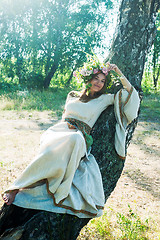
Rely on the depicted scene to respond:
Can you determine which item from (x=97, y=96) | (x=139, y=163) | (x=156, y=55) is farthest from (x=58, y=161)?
(x=156, y=55)

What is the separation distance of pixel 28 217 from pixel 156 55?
19003 mm

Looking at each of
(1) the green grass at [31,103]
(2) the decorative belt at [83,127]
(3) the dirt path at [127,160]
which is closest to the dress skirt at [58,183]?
(2) the decorative belt at [83,127]

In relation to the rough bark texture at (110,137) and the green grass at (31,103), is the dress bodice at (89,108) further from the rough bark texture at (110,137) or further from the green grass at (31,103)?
the green grass at (31,103)

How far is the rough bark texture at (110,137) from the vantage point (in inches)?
90.0

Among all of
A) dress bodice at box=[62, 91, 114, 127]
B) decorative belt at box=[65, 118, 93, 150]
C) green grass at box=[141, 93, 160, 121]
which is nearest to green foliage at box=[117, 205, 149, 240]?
decorative belt at box=[65, 118, 93, 150]

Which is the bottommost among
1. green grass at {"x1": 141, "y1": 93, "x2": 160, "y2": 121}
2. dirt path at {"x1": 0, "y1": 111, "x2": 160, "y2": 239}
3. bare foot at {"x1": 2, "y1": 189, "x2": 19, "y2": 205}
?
green grass at {"x1": 141, "y1": 93, "x2": 160, "y2": 121}

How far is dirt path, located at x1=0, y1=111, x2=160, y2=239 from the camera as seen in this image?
3.81m

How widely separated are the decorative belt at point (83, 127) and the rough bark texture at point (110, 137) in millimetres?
99

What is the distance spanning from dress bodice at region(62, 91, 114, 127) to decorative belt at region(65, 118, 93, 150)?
0.05 metres

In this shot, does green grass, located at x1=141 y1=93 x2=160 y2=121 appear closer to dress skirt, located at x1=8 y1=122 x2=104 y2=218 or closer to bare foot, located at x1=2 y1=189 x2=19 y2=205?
dress skirt, located at x1=8 y1=122 x2=104 y2=218

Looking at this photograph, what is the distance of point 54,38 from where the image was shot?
53.2 ft

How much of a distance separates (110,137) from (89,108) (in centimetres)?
49

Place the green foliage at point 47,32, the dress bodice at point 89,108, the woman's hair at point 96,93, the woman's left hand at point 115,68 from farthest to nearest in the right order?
the green foliage at point 47,32
the woman's hair at point 96,93
the dress bodice at point 89,108
the woman's left hand at point 115,68

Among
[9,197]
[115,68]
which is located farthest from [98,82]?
[9,197]
